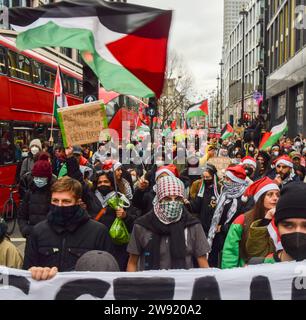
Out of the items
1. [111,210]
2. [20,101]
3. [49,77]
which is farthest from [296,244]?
[49,77]

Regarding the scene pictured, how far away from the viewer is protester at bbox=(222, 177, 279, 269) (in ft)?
14.1

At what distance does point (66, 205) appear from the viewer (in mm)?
3805

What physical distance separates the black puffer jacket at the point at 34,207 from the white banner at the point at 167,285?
2.88m

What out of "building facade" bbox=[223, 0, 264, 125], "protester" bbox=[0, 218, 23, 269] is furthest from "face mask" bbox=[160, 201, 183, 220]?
"building facade" bbox=[223, 0, 264, 125]

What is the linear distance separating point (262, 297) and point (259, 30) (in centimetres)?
6684

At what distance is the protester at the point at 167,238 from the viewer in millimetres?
4008

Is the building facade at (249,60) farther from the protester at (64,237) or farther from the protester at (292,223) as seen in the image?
the protester at (292,223)

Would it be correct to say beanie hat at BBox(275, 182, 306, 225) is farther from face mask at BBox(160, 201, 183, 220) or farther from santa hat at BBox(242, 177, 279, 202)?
santa hat at BBox(242, 177, 279, 202)

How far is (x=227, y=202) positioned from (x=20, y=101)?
9.25 m

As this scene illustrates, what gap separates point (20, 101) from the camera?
44.8ft

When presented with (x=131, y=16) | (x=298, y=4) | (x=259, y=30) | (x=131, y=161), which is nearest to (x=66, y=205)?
(x=131, y=16)

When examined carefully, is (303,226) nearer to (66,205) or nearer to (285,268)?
(285,268)

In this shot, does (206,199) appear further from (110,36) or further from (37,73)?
Answer: (37,73)
